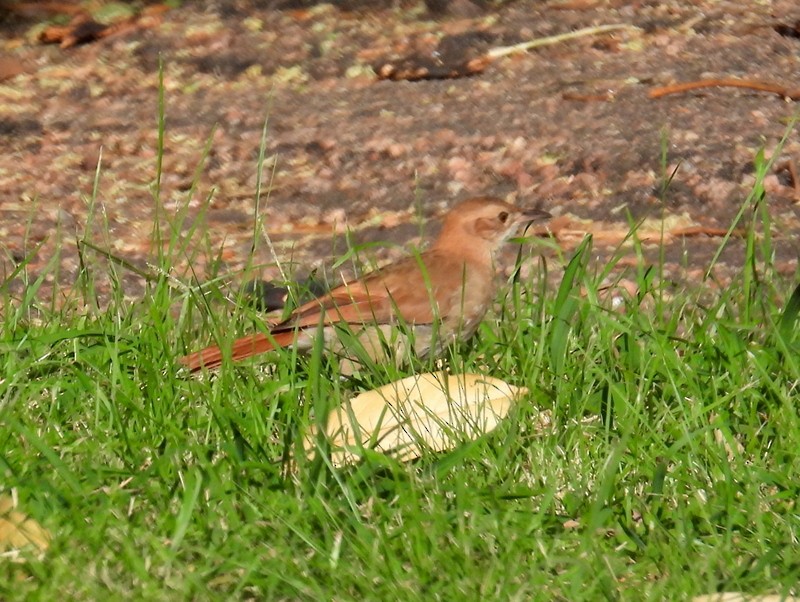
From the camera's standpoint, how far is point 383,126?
820cm

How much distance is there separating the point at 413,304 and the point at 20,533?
7.51ft

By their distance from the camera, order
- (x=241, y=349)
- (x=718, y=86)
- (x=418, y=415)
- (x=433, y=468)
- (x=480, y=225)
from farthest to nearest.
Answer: (x=718, y=86) < (x=480, y=225) < (x=241, y=349) < (x=418, y=415) < (x=433, y=468)

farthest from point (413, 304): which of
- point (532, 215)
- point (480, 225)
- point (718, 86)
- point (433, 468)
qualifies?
point (718, 86)

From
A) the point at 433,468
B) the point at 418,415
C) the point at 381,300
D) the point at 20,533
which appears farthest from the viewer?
the point at 381,300

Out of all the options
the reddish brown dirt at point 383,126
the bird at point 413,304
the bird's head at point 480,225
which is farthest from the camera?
the reddish brown dirt at point 383,126

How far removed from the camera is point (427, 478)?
4367 mm

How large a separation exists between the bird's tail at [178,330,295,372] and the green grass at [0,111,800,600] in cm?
7

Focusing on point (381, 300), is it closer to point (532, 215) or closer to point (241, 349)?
point (241, 349)

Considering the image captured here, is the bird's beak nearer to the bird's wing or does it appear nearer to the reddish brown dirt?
the reddish brown dirt

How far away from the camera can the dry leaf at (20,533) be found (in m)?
4.04

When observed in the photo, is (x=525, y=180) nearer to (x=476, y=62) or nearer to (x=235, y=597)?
(x=476, y=62)

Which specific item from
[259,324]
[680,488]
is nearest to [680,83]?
[259,324]

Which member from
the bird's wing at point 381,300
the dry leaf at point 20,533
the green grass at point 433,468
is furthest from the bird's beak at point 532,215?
→ the dry leaf at point 20,533

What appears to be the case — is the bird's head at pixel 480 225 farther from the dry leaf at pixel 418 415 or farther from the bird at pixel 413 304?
the dry leaf at pixel 418 415
